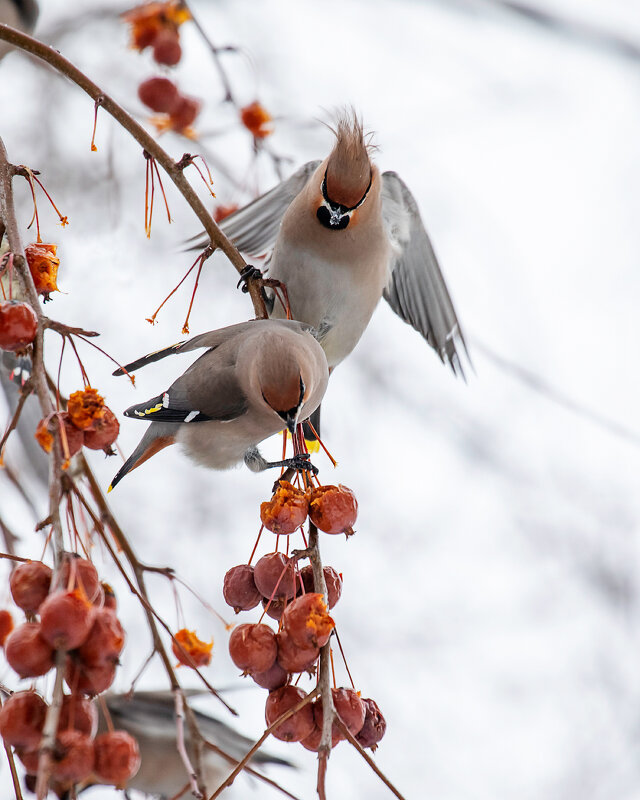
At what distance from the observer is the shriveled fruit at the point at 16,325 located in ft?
4.24

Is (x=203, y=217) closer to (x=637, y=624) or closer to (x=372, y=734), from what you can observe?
(x=372, y=734)

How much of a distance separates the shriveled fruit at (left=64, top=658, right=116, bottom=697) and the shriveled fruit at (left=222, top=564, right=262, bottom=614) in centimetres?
55

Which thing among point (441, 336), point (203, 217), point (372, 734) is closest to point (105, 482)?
point (441, 336)

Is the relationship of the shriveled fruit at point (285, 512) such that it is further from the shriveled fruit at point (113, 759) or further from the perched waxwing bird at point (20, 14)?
Result: the perched waxwing bird at point (20, 14)

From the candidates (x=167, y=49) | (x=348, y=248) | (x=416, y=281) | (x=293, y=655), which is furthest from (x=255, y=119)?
(x=293, y=655)

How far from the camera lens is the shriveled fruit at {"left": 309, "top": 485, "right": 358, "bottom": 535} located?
1.58 meters

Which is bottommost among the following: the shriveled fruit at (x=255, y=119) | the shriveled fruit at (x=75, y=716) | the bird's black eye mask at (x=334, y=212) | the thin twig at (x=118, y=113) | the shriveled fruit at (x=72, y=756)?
the shriveled fruit at (x=72, y=756)

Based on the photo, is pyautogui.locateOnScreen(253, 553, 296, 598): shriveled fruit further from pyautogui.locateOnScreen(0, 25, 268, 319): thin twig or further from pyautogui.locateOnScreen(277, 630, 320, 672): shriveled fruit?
pyautogui.locateOnScreen(0, 25, 268, 319): thin twig

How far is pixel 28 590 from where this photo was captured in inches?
46.1

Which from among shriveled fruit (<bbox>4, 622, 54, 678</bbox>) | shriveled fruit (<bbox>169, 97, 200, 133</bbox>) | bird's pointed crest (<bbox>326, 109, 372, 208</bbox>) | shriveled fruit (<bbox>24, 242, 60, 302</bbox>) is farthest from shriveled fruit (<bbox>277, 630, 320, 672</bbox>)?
shriveled fruit (<bbox>169, 97, 200, 133</bbox>)

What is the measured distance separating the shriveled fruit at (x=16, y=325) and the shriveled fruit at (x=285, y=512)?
0.51m

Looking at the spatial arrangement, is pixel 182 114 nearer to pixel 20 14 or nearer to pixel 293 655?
pixel 20 14

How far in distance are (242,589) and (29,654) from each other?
0.61 meters

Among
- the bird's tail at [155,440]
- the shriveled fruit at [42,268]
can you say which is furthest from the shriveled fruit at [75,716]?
the bird's tail at [155,440]
